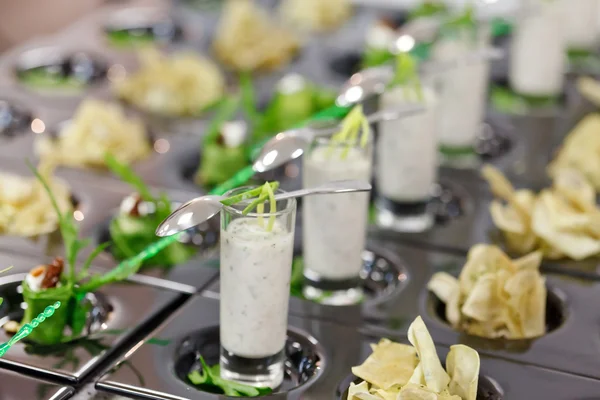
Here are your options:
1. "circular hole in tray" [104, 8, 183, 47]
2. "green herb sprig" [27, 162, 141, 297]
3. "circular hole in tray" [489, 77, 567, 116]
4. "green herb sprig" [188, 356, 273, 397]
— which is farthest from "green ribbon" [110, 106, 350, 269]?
"circular hole in tray" [104, 8, 183, 47]

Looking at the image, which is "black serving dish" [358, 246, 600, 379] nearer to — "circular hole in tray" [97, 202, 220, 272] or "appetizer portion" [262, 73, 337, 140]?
"circular hole in tray" [97, 202, 220, 272]

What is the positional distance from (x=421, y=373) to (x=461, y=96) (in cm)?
119

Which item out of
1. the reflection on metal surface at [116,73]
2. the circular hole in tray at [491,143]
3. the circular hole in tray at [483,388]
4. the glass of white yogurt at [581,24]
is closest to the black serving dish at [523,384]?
the circular hole in tray at [483,388]

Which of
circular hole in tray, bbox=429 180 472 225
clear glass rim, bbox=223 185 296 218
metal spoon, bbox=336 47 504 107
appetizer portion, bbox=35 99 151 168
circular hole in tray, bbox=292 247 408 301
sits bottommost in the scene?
circular hole in tray, bbox=292 247 408 301

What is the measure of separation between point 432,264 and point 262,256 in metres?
0.62

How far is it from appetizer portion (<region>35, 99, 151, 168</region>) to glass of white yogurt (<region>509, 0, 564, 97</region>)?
4.04 feet

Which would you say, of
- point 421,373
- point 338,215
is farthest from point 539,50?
point 421,373

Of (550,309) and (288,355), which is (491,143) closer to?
(550,309)

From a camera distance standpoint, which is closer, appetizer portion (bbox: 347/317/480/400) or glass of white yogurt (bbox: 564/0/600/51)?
appetizer portion (bbox: 347/317/480/400)

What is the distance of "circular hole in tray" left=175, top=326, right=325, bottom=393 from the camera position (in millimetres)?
1567

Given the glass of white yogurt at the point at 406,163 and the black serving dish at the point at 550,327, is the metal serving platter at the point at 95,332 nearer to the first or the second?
the black serving dish at the point at 550,327

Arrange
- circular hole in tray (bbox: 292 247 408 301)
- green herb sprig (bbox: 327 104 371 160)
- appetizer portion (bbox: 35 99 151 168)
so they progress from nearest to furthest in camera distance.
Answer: green herb sprig (bbox: 327 104 371 160), circular hole in tray (bbox: 292 247 408 301), appetizer portion (bbox: 35 99 151 168)

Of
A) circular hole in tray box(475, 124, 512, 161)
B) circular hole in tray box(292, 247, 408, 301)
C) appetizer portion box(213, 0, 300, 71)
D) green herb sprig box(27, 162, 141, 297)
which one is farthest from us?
appetizer portion box(213, 0, 300, 71)

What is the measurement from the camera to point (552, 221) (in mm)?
1991
